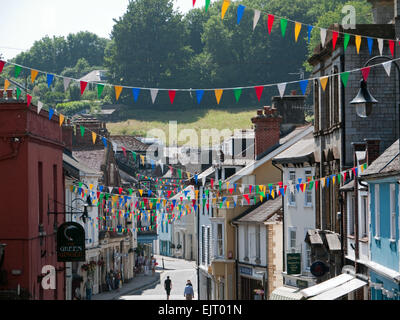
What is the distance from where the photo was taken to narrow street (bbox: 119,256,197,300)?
2049 inches

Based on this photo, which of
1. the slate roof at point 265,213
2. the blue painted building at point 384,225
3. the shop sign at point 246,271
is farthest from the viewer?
the shop sign at point 246,271

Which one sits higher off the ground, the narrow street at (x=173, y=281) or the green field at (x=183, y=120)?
the green field at (x=183, y=120)

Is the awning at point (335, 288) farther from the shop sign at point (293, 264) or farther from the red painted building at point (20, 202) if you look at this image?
the shop sign at point (293, 264)

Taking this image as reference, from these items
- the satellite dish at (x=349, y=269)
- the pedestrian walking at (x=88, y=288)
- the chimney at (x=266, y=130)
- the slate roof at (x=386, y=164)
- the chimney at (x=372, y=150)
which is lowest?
the pedestrian walking at (x=88, y=288)

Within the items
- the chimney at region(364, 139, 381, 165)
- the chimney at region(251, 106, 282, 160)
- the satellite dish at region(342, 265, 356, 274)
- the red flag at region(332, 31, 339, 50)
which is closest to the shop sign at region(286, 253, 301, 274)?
the satellite dish at region(342, 265, 356, 274)

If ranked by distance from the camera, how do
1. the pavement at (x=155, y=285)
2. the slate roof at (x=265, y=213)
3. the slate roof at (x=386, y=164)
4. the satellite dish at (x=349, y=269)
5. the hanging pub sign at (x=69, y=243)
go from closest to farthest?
the slate roof at (x=386, y=164) < the hanging pub sign at (x=69, y=243) < the satellite dish at (x=349, y=269) < the slate roof at (x=265, y=213) < the pavement at (x=155, y=285)

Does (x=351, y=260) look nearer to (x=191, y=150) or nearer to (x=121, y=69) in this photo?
(x=191, y=150)

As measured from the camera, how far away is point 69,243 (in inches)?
1125

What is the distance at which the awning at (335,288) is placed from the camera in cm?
2617

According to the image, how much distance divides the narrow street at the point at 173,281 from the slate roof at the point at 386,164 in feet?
80.8

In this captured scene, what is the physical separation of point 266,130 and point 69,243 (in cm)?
1943

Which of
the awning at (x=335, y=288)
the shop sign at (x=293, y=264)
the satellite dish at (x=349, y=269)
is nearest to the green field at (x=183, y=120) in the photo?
the shop sign at (x=293, y=264)

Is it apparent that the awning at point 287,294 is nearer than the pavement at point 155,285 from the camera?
Yes

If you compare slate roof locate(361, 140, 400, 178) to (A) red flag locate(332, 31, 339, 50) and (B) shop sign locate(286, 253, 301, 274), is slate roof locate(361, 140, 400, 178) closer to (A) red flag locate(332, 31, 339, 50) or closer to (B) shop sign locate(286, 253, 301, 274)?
(A) red flag locate(332, 31, 339, 50)
